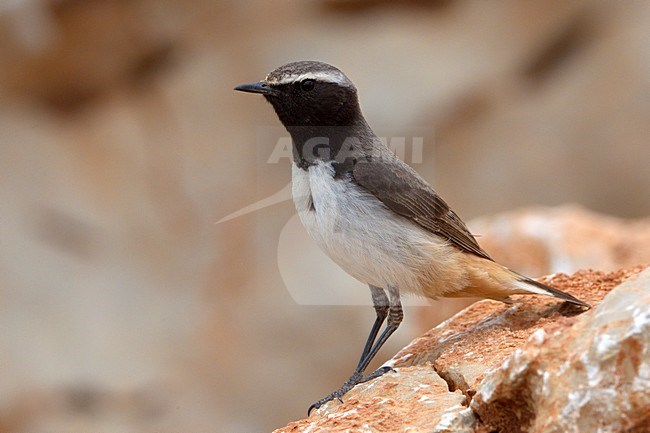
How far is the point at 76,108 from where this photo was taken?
467 inches

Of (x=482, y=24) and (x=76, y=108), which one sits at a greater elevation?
(x=76, y=108)

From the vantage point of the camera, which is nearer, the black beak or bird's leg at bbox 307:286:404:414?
bird's leg at bbox 307:286:404:414

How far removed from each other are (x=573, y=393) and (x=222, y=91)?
9.35m

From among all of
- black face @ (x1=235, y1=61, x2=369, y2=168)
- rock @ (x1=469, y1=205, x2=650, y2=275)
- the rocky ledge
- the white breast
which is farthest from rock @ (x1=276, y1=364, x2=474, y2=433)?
rock @ (x1=469, y1=205, x2=650, y2=275)

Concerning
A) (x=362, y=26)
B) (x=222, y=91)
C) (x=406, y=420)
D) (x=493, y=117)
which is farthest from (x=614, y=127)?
(x=406, y=420)

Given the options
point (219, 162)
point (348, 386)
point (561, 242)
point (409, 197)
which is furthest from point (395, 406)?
point (219, 162)

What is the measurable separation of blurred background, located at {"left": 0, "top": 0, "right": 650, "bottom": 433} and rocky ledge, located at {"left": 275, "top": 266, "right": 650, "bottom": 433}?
642cm

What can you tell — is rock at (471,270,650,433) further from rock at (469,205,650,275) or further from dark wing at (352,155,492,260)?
rock at (469,205,650,275)

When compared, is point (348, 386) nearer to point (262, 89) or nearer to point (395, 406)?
point (395, 406)

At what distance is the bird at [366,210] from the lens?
213 inches

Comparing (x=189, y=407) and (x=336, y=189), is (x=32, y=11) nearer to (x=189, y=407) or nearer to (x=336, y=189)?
(x=189, y=407)

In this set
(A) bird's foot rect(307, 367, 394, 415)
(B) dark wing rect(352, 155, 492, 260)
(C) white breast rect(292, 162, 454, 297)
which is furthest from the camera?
(B) dark wing rect(352, 155, 492, 260)

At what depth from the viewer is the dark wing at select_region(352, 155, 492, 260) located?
5547mm

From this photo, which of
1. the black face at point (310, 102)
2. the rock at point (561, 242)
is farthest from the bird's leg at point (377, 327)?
the rock at point (561, 242)
